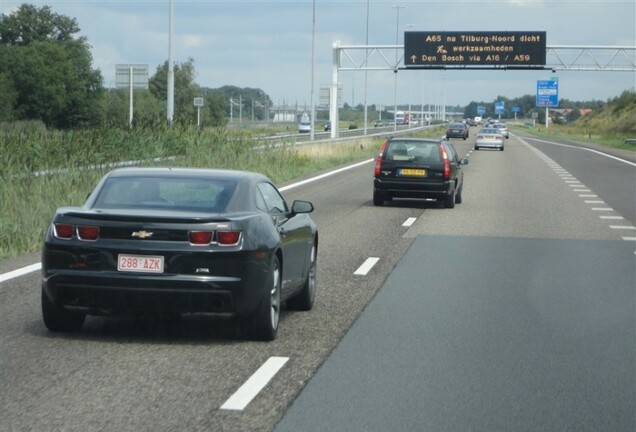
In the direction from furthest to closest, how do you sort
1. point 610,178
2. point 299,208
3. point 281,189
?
point 610,178 < point 281,189 < point 299,208

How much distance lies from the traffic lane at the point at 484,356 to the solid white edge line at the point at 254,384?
0.30 m

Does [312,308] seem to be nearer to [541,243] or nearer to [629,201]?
[541,243]

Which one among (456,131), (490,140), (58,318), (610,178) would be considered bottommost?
(456,131)

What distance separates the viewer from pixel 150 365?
8523mm

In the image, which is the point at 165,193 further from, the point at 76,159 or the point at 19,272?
the point at 76,159

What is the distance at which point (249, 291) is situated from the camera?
9.13 m

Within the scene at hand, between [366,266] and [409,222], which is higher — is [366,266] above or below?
above

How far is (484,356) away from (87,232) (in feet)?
9.74

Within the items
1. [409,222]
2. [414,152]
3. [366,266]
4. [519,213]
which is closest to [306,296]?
[366,266]

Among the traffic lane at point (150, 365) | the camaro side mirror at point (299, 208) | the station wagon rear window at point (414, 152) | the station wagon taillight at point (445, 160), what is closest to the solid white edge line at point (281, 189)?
the traffic lane at point (150, 365)

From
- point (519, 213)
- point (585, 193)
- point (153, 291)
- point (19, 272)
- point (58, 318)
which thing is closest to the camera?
point (153, 291)

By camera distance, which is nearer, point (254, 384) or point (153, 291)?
point (254, 384)

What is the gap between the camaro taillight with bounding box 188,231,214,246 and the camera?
901 centimetres

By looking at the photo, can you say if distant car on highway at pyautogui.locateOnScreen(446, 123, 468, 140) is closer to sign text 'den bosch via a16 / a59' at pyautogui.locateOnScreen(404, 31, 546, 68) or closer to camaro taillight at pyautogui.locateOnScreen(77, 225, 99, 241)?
sign text 'den bosch via a16 / a59' at pyautogui.locateOnScreen(404, 31, 546, 68)
